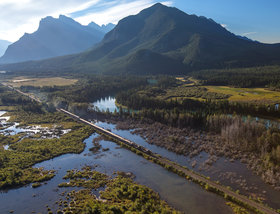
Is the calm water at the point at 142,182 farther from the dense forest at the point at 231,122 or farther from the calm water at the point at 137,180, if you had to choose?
the dense forest at the point at 231,122

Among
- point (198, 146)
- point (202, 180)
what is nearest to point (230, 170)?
point (202, 180)

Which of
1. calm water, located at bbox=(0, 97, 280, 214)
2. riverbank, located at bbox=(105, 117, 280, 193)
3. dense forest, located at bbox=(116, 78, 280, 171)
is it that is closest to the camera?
calm water, located at bbox=(0, 97, 280, 214)

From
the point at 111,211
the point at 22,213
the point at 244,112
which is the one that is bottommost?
the point at 22,213

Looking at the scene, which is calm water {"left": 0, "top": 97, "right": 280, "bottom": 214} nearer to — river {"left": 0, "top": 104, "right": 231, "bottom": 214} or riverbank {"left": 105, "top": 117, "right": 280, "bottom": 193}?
river {"left": 0, "top": 104, "right": 231, "bottom": 214}

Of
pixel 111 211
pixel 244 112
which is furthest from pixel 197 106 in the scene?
pixel 111 211

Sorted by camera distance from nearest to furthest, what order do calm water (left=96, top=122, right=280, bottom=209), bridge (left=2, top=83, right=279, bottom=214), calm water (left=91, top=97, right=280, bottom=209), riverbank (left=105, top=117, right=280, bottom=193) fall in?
bridge (left=2, top=83, right=279, bottom=214) < calm water (left=96, top=122, right=280, bottom=209) < calm water (left=91, top=97, right=280, bottom=209) < riverbank (left=105, top=117, right=280, bottom=193)

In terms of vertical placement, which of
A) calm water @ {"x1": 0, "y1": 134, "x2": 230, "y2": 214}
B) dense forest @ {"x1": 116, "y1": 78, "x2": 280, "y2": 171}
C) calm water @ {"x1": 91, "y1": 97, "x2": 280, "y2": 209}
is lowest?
Result: calm water @ {"x1": 0, "y1": 134, "x2": 230, "y2": 214}

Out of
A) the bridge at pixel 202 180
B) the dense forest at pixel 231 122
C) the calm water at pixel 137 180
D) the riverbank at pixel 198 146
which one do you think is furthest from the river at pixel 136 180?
the dense forest at pixel 231 122

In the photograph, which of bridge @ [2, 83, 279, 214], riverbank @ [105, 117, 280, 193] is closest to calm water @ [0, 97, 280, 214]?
riverbank @ [105, 117, 280, 193]

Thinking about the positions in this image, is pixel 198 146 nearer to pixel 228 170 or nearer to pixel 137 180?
pixel 228 170

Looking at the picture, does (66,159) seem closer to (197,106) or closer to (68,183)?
(68,183)
